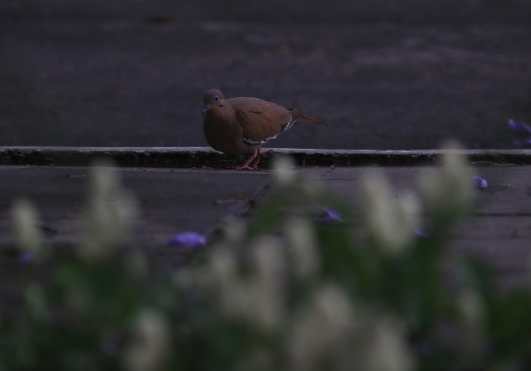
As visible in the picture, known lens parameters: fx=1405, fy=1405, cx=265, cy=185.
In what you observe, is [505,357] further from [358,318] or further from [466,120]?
[466,120]

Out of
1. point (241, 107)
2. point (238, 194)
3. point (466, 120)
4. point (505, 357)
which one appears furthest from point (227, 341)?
point (466, 120)

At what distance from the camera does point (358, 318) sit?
80.0 inches

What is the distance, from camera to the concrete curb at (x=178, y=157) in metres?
6.09

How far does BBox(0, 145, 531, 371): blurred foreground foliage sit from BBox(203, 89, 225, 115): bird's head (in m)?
3.50

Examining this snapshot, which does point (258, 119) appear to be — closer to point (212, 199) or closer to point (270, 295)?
point (212, 199)

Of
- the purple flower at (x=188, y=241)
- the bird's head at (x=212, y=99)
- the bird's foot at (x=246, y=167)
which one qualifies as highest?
the bird's head at (x=212, y=99)

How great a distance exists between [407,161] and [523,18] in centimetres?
709

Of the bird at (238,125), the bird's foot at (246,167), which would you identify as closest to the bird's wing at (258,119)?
the bird at (238,125)

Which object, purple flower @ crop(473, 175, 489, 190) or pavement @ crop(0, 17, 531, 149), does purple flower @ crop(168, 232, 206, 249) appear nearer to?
purple flower @ crop(473, 175, 489, 190)

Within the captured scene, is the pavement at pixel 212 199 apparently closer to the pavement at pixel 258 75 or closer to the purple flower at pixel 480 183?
the purple flower at pixel 480 183

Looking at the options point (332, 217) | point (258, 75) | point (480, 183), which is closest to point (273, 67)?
point (258, 75)

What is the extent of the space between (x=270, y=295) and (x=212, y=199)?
3155 mm

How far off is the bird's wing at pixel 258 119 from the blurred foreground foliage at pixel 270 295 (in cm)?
354

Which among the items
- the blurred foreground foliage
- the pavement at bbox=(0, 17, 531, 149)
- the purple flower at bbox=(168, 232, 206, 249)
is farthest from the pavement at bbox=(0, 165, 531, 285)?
the pavement at bbox=(0, 17, 531, 149)
